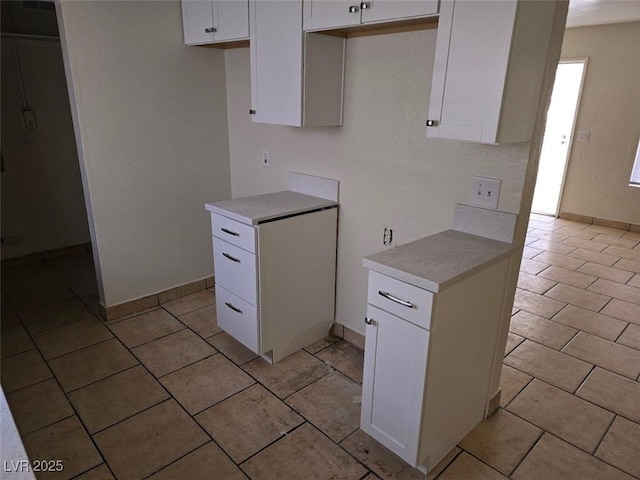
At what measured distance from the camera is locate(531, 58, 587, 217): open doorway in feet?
18.0

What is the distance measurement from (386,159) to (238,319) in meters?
1.25

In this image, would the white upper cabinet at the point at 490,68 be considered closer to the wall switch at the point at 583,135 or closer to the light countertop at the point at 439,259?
the light countertop at the point at 439,259

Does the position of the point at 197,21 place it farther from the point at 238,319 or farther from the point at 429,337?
the point at 429,337

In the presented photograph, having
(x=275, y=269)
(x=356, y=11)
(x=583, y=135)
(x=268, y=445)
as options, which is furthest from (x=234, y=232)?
(x=583, y=135)

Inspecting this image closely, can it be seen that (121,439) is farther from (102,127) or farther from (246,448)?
(102,127)

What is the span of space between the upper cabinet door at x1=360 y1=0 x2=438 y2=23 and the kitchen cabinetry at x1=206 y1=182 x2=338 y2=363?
3.41 feet

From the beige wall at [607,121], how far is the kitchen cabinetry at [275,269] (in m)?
4.36

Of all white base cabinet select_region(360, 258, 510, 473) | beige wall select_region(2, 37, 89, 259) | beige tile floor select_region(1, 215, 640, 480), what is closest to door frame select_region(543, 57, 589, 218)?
beige tile floor select_region(1, 215, 640, 480)

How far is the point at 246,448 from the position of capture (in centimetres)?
189

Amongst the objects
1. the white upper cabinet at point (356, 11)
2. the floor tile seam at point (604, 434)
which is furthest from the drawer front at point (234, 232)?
the floor tile seam at point (604, 434)

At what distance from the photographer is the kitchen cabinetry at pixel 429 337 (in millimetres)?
1556

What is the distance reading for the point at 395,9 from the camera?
5.70 ft

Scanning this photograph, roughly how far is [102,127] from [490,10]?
2.31 metres

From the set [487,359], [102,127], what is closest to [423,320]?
[487,359]
